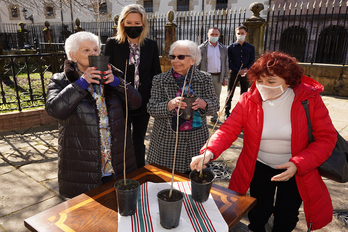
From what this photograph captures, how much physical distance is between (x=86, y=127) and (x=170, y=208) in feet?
3.74

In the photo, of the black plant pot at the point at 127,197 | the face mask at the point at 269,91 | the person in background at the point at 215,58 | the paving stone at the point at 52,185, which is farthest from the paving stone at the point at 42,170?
the person in background at the point at 215,58

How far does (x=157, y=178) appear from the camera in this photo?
175cm

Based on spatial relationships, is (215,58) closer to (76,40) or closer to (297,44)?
(76,40)

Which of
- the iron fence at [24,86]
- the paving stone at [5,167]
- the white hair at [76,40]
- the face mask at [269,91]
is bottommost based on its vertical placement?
the paving stone at [5,167]

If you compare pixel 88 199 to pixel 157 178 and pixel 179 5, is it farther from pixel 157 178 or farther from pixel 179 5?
pixel 179 5

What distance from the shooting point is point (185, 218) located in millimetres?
1299

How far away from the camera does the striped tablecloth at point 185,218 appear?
123 centimetres

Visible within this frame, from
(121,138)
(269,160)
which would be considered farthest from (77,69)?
(269,160)

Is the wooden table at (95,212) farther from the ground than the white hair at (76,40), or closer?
closer

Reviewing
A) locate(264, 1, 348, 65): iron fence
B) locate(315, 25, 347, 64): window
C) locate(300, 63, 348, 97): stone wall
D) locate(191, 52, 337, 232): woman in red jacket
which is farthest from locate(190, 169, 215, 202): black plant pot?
locate(315, 25, 347, 64): window

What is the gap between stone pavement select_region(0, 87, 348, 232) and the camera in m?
2.52

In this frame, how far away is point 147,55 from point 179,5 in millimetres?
16615

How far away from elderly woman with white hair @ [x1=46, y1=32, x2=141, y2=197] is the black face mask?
65cm

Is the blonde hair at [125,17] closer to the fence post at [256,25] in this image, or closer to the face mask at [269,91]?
the face mask at [269,91]
